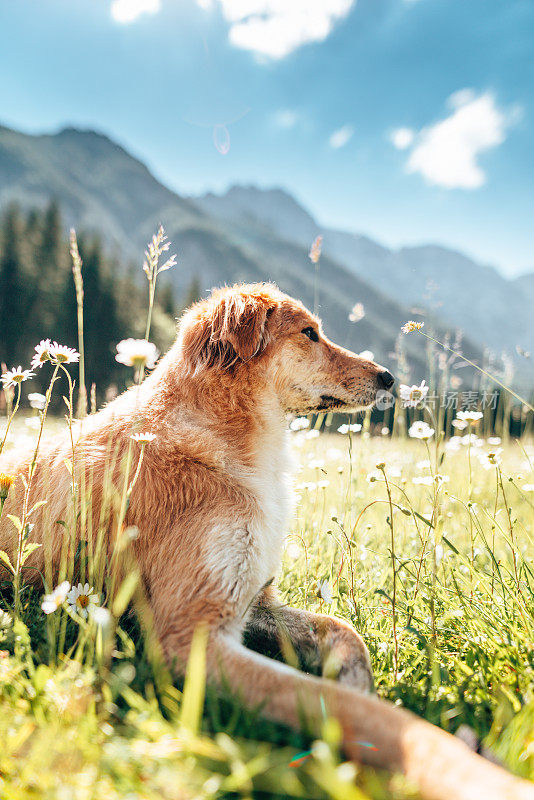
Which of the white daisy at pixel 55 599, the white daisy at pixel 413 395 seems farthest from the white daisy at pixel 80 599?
the white daisy at pixel 413 395

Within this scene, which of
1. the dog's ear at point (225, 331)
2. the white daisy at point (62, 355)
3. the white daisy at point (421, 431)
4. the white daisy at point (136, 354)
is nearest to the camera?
the white daisy at point (136, 354)

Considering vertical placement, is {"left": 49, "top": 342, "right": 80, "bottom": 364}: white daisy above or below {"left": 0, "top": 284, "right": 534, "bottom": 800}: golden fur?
above

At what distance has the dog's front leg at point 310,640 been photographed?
1.81m

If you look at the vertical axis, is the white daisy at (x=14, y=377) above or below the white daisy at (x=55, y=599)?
above

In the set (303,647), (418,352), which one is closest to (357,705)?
(303,647)

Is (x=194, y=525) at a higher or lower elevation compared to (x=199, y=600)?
higher

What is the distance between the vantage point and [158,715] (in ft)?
4.27

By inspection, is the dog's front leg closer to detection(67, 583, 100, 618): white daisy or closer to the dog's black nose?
detection(67, 583, 100, 618): white daisy

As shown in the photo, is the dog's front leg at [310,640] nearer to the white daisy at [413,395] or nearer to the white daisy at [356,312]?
the white daisy at [413,395]

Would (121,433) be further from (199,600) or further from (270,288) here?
(270,288)

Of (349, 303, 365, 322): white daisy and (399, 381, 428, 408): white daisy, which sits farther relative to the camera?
(349, 303, 365, 322): white daisy

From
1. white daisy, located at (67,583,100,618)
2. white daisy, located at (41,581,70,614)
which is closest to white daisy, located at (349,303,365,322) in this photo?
white daisy, located at (67,583,100,618)

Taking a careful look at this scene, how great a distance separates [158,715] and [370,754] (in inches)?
23.8

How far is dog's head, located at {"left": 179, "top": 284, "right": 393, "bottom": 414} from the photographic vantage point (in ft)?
8.62
